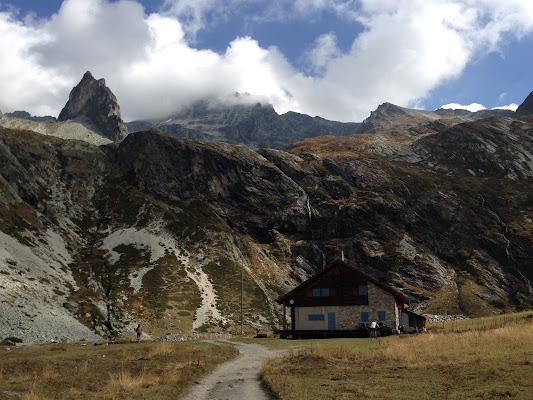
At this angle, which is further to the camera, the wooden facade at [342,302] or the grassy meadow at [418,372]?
the wooden facade at [342,302]

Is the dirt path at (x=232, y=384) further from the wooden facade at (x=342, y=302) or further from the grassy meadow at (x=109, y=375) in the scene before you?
the wooden facade at (x=342, y=302)

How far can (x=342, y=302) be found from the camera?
185 feet

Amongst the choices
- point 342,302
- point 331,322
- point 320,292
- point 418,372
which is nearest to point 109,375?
point 418,372

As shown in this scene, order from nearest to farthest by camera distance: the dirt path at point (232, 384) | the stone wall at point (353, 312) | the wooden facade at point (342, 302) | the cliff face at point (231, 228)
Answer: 1. the dirt path at point (232, 384)
2. the stone wall at point (353, 312)
3. the wooden facade at point (342, 302)
4. the cliff face at point (231, 228)

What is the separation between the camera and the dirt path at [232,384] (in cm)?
1614

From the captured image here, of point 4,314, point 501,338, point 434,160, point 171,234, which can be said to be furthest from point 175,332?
point 434,160

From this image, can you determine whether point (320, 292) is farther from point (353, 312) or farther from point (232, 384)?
point (232, 384)

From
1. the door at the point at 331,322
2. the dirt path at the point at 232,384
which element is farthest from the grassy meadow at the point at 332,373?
the door at the point at 331,322

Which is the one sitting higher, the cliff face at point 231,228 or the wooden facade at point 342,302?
the cliff face at point 231,228

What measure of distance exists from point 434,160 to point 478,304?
85.6 meters

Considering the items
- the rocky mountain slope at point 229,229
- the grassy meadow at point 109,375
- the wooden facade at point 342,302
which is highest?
the rocky mountain slope at point 229,229

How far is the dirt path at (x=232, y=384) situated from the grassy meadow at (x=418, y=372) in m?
0.75

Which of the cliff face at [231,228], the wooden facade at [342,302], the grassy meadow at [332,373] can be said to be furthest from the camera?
the cliff face at [231,228]

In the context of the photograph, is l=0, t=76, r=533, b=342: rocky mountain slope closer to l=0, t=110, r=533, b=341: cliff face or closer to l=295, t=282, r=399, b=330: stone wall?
l=0, t=110, r=533, b=341: cliff face
